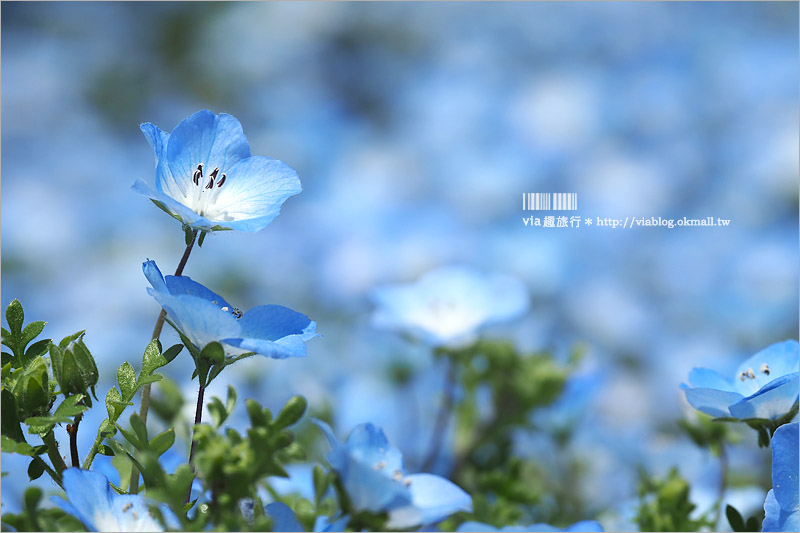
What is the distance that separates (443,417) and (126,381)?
0.31 metres

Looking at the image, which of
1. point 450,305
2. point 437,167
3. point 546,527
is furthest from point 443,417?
point 437,167

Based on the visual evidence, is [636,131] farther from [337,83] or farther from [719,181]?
[337,83]

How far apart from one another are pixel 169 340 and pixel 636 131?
772mm

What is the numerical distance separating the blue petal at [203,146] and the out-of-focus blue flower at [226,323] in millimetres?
52

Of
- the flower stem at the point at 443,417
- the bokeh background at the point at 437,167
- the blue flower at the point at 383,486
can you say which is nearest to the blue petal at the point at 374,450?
the blue flower at the point at 383,486

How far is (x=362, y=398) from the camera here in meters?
0.66

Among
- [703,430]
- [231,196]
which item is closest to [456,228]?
[703,430]

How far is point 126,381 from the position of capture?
294 mm

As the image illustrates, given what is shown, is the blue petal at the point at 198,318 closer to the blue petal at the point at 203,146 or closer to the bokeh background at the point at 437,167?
the blue petal at the point at 203,146

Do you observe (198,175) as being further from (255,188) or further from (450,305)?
(450,305)

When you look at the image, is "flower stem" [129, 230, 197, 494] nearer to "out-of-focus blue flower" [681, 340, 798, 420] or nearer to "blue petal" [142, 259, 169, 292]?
"blue petal" [142, 259, 169, 292]

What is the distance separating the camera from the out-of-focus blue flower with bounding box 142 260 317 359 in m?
0.26

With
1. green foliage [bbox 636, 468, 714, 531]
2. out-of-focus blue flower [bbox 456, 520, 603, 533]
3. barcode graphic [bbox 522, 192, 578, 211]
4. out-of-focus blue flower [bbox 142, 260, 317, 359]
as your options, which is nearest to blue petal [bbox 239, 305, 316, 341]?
out-of-focus blue flower [bbox 142, 260, 317, 359]

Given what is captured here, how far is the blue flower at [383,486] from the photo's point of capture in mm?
262
